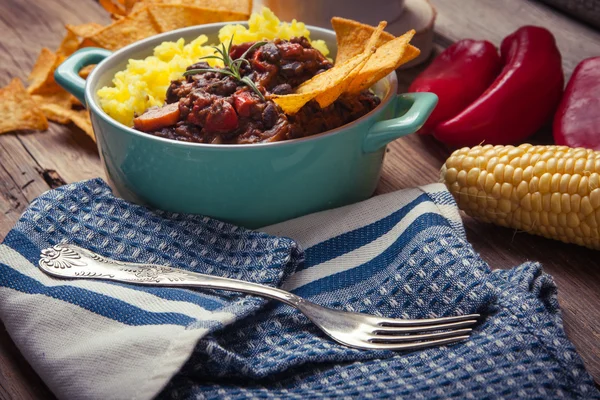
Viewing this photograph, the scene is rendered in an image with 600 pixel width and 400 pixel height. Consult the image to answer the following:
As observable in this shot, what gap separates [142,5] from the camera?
2359mm

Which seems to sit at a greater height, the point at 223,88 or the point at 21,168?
the point at 223,88

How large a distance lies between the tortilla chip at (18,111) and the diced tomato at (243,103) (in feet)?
2.51

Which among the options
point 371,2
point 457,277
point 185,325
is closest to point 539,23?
point 371,2

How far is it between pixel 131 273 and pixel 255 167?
34cm

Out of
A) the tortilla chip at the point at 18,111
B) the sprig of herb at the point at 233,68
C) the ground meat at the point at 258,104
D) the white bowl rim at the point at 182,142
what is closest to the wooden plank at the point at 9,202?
the tortilla chip at the point at 18,111

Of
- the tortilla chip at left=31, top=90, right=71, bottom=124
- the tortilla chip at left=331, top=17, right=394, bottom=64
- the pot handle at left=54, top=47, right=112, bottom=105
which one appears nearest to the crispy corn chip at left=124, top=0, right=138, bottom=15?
the tortilla chip at left=31, top=90, right=71, bottom=124

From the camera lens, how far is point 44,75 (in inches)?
87.0

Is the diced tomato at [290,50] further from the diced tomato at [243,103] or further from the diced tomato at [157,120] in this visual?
the diced tomato at [157,120]

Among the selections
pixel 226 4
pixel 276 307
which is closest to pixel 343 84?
pixel 276 307

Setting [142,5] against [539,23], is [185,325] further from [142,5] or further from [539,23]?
[539,23]

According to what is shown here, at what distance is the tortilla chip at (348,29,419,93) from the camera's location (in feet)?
5.11

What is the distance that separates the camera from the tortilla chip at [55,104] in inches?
82.9

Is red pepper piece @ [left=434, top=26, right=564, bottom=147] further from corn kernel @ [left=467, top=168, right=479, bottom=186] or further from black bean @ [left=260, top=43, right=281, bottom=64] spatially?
black bean @ [left=260, top=43, right=281, bottom=64]

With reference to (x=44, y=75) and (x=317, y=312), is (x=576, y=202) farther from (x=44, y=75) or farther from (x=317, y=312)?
→ (x=44, y=75)
